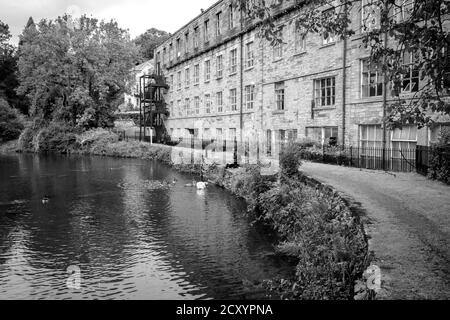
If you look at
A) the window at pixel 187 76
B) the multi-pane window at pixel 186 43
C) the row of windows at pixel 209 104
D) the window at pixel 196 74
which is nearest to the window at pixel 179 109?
the row of windows at pixel 209 104

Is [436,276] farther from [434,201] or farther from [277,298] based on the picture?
[434,201]

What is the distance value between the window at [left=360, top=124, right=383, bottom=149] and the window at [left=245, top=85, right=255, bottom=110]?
373 inches

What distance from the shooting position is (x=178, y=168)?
25.6 meters

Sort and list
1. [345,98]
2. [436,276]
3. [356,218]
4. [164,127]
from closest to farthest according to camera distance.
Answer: [436,276]
[356,218]
[345,98]
[164,127]

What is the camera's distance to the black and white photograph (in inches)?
255

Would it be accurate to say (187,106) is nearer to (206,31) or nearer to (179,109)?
(179,109)

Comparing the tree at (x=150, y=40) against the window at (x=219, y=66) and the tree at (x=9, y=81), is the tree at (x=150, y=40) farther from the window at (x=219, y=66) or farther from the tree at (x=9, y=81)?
the window at (x=219, y=66)

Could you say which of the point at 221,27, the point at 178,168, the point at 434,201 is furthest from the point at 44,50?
the point at 434,201

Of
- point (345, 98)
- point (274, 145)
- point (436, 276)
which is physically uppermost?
point (345, 98)

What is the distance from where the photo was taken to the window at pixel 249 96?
2595cm

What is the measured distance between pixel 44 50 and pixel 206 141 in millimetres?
20042

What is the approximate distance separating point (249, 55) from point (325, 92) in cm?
835

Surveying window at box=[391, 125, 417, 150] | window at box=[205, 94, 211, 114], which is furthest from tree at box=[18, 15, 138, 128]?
window at box=[391, 125, 417, 150]

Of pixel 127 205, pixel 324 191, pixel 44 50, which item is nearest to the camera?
pixel 324 191
